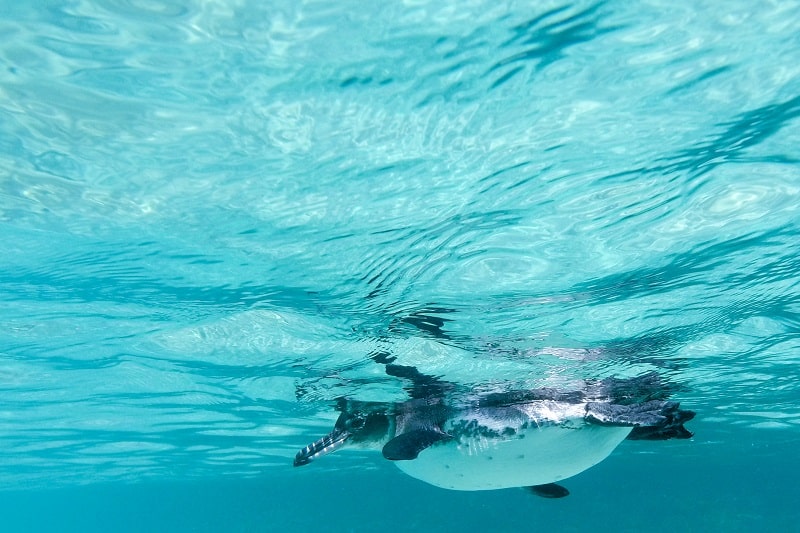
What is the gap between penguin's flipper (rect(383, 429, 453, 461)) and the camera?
26.6 ft

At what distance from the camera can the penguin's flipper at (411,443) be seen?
8.09 m

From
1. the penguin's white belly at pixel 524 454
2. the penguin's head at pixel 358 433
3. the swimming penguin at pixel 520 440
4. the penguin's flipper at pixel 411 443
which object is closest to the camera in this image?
the penguin's flipper at pixel 411 443

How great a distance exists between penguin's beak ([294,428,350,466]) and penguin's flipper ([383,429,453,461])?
1463 mm

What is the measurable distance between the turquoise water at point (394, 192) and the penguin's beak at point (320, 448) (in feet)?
7.26

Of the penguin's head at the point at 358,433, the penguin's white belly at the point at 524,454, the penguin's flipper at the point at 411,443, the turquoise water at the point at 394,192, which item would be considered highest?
the turquoise water at the point at 394,192

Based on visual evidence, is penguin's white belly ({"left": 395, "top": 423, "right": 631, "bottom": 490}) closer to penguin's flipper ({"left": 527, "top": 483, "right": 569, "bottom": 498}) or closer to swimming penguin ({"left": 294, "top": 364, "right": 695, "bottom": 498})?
swimming penguin ({"left": 294, "top": 364, "right": 695, "bottom": 498})

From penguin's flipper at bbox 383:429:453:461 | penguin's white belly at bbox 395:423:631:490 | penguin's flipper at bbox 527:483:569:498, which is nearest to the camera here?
penguin's flipper at bbox 383:429:453:461

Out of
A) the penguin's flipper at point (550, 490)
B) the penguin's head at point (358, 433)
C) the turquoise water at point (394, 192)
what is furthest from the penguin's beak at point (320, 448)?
the penguin's flipper at point (550, 490)

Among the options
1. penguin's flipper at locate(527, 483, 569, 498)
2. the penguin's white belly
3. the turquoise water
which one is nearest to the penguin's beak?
the penguin's white belly

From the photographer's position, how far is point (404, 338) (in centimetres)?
1121

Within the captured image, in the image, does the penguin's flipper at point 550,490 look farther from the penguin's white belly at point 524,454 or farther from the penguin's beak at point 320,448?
the penguin's beak at point 320,448

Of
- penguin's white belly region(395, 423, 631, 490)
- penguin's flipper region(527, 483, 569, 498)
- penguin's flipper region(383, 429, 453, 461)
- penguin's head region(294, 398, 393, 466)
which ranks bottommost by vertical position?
penguin's flipper region(527, 483, 569, 498)

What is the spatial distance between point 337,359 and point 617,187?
7.82 meters

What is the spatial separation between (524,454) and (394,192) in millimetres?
4750
